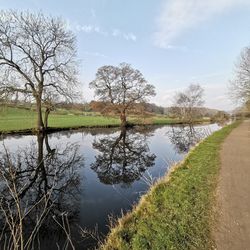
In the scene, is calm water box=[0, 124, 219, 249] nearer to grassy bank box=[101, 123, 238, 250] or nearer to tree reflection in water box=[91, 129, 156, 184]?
tree reflection in water box=[91, 129, 156, 184]

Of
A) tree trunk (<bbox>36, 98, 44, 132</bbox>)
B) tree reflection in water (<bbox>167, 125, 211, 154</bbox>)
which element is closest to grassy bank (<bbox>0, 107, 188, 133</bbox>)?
tree trunk (<bbox>36, 98, 44, 132</bbox>)

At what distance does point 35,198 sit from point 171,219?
4.53 metres

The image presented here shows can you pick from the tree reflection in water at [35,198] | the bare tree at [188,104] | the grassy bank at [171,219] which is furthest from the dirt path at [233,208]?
the bare tree at [188,104]

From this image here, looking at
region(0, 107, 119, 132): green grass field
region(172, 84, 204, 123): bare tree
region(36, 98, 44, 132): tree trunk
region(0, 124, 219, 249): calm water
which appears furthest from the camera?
region(172, 84, 204, 123): bare tree

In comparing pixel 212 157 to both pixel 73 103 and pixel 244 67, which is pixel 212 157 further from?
pixel 244 67

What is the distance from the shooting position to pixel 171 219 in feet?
18.2

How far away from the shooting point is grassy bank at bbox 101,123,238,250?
183 inches

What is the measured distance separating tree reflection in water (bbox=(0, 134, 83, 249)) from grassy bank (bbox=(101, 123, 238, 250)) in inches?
51.9

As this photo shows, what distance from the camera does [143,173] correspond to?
12094 mm

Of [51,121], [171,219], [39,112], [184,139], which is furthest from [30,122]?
[171,219]

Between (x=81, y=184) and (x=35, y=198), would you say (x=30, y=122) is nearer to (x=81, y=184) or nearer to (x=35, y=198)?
(x=81, y=184)

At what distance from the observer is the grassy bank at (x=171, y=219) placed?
15.3 feet

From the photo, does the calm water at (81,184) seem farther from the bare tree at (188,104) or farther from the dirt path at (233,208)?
the bare tree at (188,104)

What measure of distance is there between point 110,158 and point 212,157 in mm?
6234
